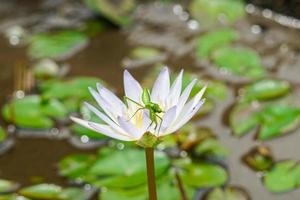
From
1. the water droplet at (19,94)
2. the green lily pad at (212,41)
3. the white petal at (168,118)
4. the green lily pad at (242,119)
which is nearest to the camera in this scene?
the white petal at (168,118)

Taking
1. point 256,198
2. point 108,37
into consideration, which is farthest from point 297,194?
point 108,37

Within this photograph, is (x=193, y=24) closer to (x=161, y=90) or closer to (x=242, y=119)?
(x=242, y=119)

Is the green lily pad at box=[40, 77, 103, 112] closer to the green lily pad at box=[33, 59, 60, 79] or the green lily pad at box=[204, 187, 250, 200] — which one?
the green lily pad at box=[33, 59, 60, 79]

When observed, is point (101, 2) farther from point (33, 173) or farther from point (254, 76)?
point (33, 173)

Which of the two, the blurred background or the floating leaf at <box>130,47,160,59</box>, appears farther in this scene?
the floating leaf at <box>130,47,160,59</box>

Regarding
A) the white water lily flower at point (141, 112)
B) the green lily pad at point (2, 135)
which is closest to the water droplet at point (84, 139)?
the green lily pad at point (2, 135)

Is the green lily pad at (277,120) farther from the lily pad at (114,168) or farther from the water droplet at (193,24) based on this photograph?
the water droplet at (193,24)

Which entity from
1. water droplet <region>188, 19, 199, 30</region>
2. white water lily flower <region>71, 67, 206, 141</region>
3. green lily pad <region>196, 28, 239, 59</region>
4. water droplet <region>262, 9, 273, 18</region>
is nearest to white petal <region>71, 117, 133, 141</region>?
white water lily flower <region>71, 67, 206, 141</region>

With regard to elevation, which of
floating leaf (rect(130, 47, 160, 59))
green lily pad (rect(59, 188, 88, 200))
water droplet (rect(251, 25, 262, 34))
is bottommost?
green lily pad (rect(59, 188, 88, 200))
